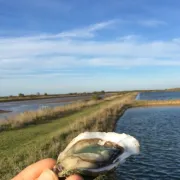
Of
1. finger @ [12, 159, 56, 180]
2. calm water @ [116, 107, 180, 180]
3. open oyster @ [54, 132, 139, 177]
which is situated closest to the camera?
open oyster @ [54, 132, 139, 177]

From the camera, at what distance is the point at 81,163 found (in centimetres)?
196

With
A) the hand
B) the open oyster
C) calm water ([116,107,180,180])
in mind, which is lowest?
calm water ([116,107,180,180])

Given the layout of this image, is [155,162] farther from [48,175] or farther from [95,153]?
[48,175]

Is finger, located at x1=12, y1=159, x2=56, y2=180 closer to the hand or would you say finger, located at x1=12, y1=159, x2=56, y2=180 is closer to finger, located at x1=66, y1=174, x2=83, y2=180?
the hand

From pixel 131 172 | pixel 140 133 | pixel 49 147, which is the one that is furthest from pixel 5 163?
pixel 140 133

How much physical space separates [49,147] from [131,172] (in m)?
3.96

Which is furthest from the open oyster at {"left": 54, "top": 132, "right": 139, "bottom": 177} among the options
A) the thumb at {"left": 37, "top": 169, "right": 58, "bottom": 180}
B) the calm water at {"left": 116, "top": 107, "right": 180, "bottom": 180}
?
the calm water at {"left": 116, "top": 107, "right": 180, "bottom": 180}

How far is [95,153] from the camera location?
2092 millimetres

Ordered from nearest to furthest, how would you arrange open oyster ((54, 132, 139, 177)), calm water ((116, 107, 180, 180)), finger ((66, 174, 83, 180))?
finger ((66, 174, 83, 180)) → open oyster ((54, 132, 139, 177)) → calm water ((116, 107, 180, 180))

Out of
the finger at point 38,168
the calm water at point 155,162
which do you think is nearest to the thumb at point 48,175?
the finger at point 38,168

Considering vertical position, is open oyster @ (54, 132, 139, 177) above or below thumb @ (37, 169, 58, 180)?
above

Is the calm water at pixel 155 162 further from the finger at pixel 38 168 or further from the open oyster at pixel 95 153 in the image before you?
the finger at pixel 38 168

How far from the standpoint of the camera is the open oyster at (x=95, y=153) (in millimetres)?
1949

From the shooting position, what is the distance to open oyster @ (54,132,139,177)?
6.40ft
